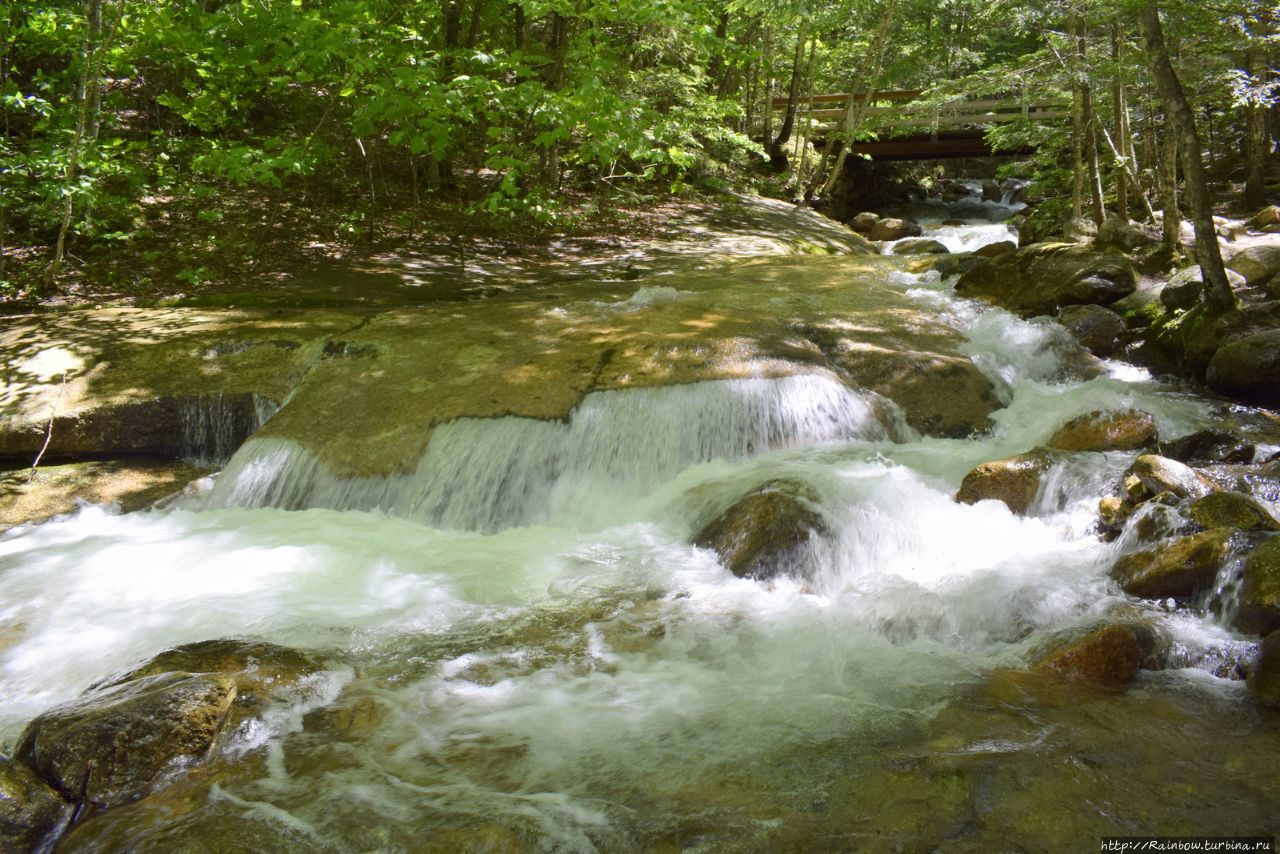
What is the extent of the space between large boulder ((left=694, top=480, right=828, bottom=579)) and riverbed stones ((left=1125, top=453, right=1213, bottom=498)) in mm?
1971

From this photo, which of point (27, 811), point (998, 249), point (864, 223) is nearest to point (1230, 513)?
point (27, 811)

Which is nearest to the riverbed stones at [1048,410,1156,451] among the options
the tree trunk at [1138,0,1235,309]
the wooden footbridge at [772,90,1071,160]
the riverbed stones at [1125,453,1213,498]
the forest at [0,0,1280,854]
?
the forest at [0,0,1280,854]

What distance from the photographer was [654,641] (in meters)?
4.18

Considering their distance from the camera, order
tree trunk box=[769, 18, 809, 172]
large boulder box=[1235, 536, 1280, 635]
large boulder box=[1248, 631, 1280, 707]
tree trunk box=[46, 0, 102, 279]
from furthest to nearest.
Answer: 1. tree trunk box=[769, 18, 809, 172]
2. tree trunk box=[46, 0, 102, 279]
3. large boulder box=[1235, 536, 1280, 635]
4. large boulder box=[1248, 631, 1280, 707]

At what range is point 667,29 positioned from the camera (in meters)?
15.1

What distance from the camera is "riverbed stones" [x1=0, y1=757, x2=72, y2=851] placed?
263 cm

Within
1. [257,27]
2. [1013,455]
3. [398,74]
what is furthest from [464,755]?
[257,27]

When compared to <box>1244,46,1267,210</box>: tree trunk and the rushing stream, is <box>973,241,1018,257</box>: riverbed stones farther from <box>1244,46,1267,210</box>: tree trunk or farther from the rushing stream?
<box>1244,46,1267,210</box>: tree trunk

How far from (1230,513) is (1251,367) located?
343cm

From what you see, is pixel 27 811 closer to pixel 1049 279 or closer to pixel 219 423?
pixel 219 423

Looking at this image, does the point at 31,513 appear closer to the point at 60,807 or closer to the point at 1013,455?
the point at 60,807

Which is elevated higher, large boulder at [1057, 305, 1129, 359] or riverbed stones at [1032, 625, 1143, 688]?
large boulder at [1057, 305, 1129, 359]

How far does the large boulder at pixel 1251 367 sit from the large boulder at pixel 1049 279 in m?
2.33

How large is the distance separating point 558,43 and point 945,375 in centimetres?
973
